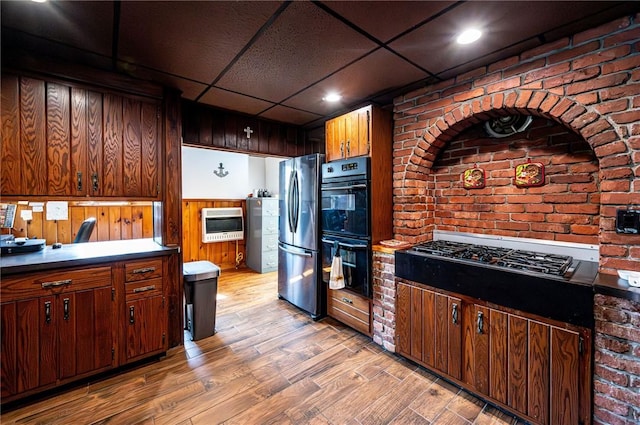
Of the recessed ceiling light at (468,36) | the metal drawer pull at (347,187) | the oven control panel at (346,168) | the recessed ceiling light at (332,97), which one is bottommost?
the metal drawer pull at (347,187)

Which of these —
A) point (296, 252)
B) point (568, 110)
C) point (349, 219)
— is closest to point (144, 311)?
point (296, 252)

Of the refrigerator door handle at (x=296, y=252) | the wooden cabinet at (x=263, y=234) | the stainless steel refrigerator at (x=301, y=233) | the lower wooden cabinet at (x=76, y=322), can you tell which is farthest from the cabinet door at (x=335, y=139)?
the wooden cabinet at (x=263, y=234)

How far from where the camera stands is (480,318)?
5.99ft

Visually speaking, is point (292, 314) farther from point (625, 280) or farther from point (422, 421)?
point (625, 280)

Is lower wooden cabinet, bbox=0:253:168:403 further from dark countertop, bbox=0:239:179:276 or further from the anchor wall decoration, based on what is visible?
the anchor wall decoration

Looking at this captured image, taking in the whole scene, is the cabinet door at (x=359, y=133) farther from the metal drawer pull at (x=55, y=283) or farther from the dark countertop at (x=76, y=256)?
the metal drawer pull at (x=55, y=283)

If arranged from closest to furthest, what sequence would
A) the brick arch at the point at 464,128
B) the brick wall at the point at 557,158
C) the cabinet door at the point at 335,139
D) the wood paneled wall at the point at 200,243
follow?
the brick wall at the point at 557,158, the brick arch at the point at 464,128, the cabinet door at the point at 335,139, the wood paneled wall at the point at 200,243

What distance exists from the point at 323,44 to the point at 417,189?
1.50 m

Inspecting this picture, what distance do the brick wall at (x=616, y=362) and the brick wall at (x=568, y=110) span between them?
0.92 feet

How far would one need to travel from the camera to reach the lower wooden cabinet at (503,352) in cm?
149

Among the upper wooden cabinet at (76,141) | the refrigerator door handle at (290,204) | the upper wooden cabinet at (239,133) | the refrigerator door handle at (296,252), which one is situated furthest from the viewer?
the refrigerator door handle at (290,204)

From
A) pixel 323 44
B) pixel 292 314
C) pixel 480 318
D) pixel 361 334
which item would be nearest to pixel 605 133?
pixel 480 318

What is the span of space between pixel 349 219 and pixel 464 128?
1264 millimetres

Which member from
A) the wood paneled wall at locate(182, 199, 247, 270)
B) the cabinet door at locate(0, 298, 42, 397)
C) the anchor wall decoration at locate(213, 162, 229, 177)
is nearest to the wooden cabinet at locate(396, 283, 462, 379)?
the cabinet door at locate(0, 298, 42, 397)
